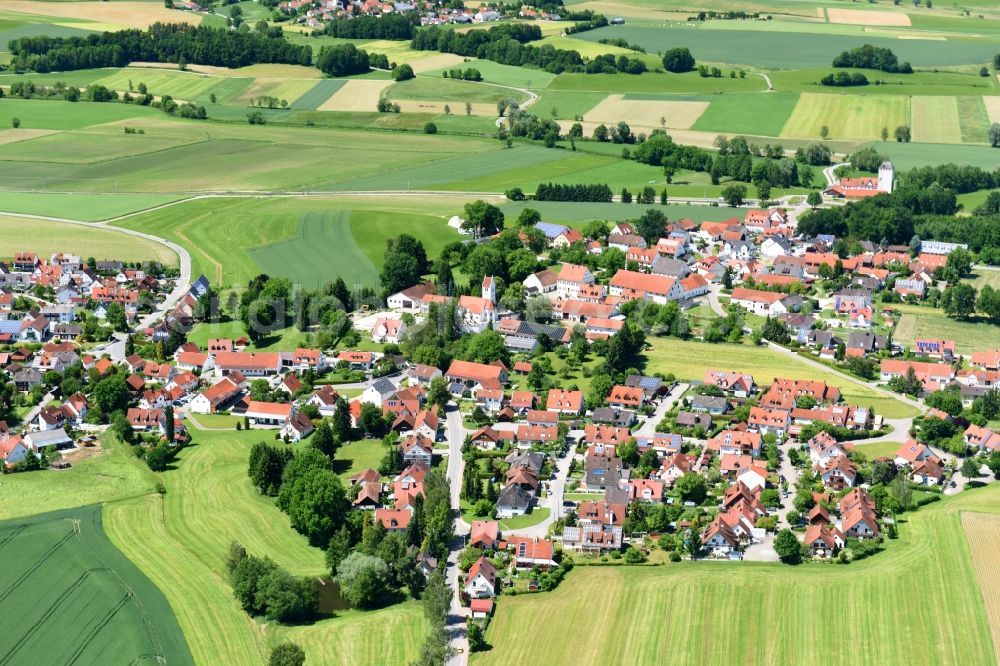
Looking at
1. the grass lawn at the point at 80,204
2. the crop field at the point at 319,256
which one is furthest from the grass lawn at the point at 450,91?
the crop field at the point at 319,256

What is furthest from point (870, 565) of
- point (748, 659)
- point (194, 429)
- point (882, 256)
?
point (882, 256)

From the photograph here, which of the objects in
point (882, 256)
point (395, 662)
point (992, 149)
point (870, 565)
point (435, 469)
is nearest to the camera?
point (395, 662)

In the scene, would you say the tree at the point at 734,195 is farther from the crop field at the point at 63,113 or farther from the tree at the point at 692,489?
the crop field at the point at 63,113

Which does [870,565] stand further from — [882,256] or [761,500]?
[882,256]

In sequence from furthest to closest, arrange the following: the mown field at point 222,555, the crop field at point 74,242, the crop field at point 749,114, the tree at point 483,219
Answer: the crop field at point 749,114, the tree at point 483,219, the crop field at point 74,242, the mown field at point 222,555

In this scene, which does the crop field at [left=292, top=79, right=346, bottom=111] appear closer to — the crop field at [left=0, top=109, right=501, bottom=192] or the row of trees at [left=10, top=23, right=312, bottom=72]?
the crop field at [left=0, top=109, right=501, bottom=192]

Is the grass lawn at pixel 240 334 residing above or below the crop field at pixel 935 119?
below

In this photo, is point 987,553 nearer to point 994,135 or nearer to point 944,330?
point 944,330

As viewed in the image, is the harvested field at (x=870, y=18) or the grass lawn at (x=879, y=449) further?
the harvested field at (x=870, y=18)
